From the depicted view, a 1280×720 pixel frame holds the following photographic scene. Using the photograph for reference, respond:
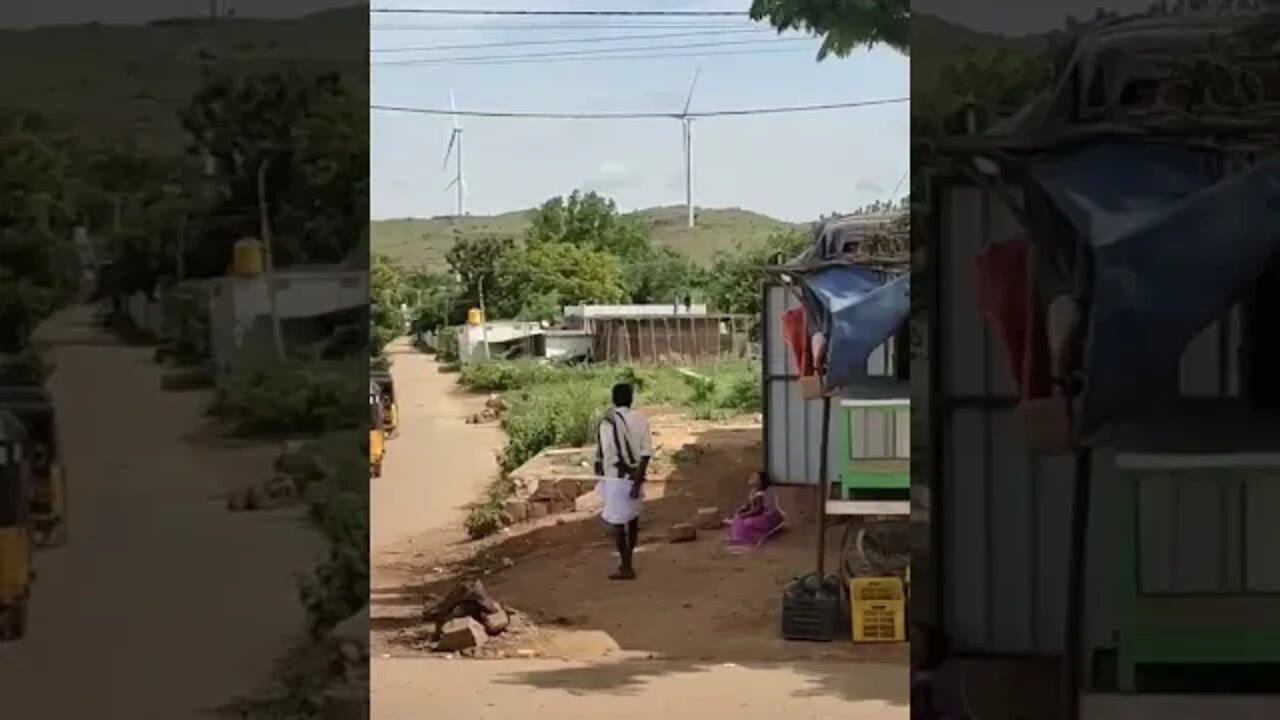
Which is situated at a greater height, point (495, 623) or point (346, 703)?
point (346, 703)

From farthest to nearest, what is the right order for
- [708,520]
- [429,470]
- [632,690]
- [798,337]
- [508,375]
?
[508,375], [429,470], [708,520], [798,337], [632,690]

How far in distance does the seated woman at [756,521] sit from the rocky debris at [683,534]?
24cm

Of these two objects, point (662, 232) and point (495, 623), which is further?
point (662, 232)

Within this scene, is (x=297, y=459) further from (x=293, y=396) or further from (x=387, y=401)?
Result: (x=387, y=401)

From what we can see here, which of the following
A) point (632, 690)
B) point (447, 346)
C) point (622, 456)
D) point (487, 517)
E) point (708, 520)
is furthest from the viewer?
point (447, 346)

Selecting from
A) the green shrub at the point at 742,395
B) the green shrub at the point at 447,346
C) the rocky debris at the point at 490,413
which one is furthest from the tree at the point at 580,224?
the green shrub at the point at 742,395

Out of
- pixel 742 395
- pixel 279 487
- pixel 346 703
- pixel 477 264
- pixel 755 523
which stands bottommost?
pixel 755 523

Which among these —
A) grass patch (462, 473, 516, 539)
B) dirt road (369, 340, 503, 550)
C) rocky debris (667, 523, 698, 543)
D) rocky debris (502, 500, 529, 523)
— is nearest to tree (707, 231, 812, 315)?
dirt road (369, 340, 503, 550)

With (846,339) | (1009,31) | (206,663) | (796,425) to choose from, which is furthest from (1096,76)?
(796,425)

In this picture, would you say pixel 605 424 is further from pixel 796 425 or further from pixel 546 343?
pixel 546 343

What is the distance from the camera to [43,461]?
3580mm

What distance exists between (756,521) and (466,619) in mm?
2653

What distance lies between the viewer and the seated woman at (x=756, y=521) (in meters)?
9.87

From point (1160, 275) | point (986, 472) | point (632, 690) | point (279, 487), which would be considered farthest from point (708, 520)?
point (1160, 275)
